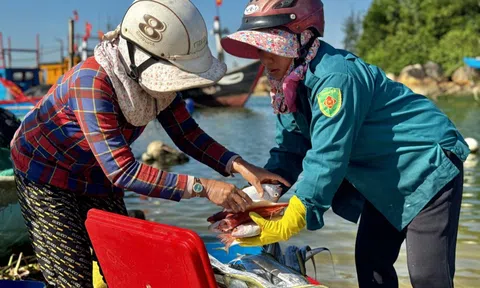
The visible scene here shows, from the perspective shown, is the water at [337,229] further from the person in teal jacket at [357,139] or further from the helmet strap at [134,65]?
the helmet strap at [134,65]

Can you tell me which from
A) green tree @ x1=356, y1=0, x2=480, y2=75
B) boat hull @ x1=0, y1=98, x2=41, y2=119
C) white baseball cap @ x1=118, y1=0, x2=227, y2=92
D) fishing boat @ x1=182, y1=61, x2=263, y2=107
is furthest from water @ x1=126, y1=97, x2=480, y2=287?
green tree @ x1=356, y1=0, x2=480, y2=75

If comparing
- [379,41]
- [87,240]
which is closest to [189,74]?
[87,240]

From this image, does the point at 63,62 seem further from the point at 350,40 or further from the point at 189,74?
the point at 350,40

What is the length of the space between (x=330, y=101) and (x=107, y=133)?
0.80 meters

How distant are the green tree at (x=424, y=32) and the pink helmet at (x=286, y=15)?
3712cm

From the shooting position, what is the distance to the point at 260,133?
16.4 m

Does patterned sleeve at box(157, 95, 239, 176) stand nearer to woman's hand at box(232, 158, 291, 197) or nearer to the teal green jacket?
woman's hand at box(232, 158, 291, 197)

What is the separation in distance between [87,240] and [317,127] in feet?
3.57

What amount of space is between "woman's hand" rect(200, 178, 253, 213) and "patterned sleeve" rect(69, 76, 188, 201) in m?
0.11

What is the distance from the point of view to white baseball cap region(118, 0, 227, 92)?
224 cm

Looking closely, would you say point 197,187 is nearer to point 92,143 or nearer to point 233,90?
point 92,143

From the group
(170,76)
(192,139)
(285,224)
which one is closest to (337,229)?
(192,139)

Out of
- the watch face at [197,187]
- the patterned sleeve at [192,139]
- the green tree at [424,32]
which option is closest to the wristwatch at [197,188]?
the watch face at [197,187]

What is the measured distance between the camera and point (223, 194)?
7.51 feet
